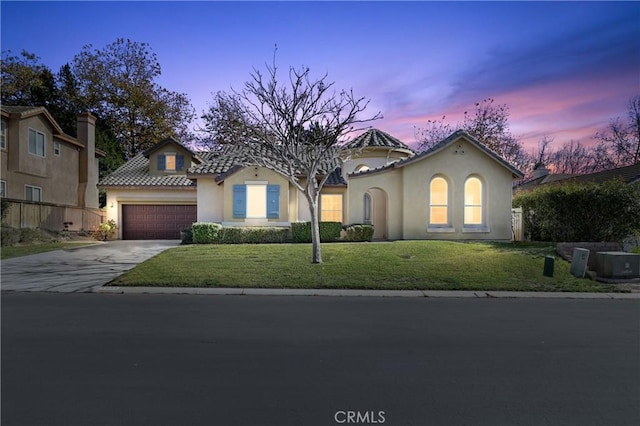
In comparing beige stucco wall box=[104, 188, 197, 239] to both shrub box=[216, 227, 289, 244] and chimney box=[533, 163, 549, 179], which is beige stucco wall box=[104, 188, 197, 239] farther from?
chimney box=[533, 163, 549, 179]

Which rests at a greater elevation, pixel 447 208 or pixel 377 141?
pixel 377 141

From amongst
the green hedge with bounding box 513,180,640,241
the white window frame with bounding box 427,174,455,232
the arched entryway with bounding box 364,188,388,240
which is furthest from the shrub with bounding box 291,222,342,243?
the green hedge with bounding box 513,180,640,241

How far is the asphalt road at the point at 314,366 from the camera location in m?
3.70

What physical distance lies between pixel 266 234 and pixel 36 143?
52.0ft

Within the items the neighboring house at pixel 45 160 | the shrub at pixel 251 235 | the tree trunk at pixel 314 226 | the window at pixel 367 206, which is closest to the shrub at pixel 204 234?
the shrub at pixel 251 235

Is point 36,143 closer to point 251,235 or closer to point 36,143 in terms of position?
point 36,143

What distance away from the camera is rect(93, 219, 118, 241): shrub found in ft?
78.6

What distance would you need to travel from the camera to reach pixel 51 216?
910 inches

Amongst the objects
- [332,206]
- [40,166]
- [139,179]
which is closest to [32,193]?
[40,166]

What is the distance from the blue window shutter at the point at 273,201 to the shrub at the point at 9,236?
38.5 ft

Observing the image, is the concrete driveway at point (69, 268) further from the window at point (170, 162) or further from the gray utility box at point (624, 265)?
the gray utility box at point (624, 265)

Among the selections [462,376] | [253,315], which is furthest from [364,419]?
[253,315]

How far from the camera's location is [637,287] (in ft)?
36.1

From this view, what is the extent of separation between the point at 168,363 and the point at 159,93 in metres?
38.0
